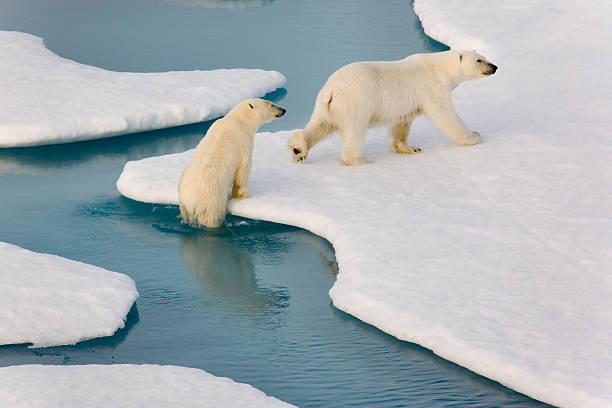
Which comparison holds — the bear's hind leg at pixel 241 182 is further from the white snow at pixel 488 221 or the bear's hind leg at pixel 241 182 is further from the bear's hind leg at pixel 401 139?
the bear's hind leg at pixel 401 139

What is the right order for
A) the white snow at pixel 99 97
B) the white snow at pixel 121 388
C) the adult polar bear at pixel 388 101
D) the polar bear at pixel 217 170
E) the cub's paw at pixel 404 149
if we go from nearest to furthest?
the white snow at pixel 121 388 → the polar bear at pixel 217 170 → the adult polar bear at pixel 388 101 → the cub's paw at pixel 404 149 → the white snow at pixel 99 97

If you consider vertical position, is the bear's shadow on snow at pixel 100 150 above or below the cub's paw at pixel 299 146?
below

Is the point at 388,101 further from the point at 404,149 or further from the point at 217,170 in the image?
the point at 217,170

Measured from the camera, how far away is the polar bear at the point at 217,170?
622 centimetres

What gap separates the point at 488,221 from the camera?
20.0 ft

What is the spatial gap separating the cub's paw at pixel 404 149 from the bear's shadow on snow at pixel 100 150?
1957 mm

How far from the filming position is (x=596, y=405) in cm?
421

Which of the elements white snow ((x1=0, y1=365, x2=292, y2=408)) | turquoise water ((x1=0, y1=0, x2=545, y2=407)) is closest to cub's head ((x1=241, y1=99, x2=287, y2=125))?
turquoise water ((x1=0, y1=0, x2=545, y2=407))

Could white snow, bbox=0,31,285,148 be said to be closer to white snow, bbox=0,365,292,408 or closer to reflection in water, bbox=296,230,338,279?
reflection in water, bbox=296,230,338,279

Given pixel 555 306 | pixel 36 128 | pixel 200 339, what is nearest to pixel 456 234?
pixel 555 306

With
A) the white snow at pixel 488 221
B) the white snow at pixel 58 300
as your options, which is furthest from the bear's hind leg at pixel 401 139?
the white snow at pixel 58 300

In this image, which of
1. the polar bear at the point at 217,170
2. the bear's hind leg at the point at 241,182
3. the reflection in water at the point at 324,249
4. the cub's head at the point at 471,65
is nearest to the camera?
the reflection in water at the point at 324,249

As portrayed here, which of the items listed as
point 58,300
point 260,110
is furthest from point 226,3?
point 58,300

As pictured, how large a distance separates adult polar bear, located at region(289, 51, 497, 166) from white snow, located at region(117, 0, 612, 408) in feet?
0.56
